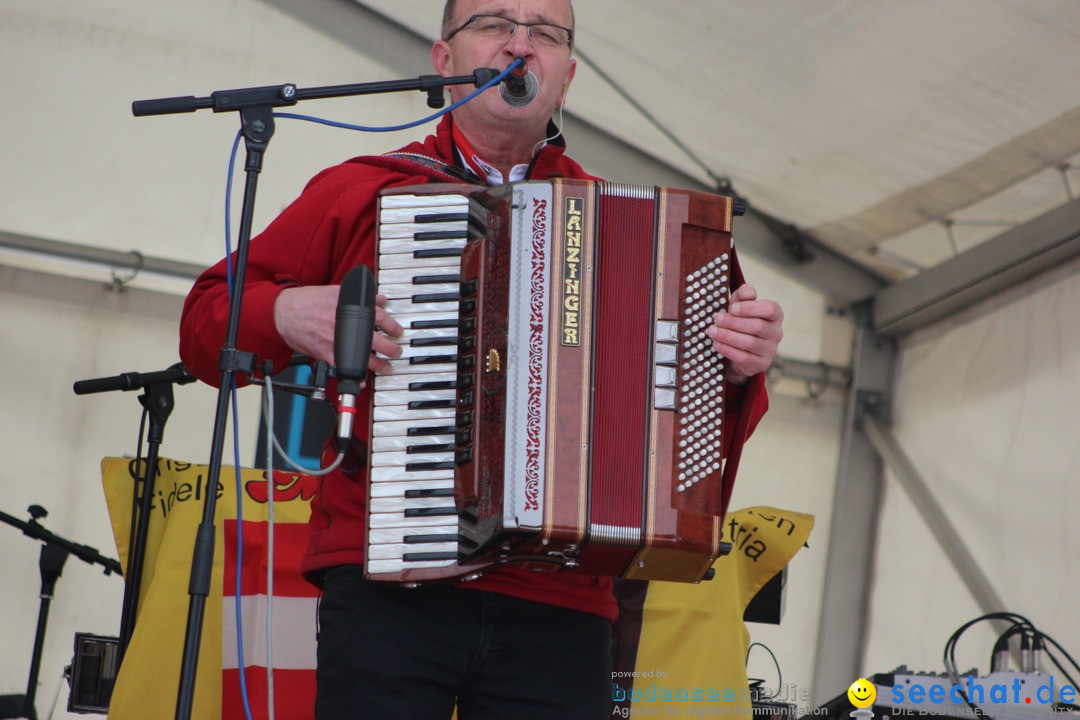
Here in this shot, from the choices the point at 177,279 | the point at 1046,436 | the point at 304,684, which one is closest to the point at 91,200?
the point at 177,279

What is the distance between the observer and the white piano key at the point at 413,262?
186 centimetres

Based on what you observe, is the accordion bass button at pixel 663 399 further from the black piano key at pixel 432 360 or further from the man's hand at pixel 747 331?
the black piano key at pixel 432 360

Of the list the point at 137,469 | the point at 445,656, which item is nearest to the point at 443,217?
the point at 445,656

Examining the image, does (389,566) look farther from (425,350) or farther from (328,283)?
(328,283)

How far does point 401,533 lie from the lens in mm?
1759

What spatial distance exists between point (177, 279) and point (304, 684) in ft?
6.40

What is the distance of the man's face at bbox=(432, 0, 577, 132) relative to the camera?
2150 mm

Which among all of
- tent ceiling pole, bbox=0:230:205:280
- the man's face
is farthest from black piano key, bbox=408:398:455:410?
tent ceiling pole, bbox=0:230:205:280

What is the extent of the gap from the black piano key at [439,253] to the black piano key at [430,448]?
311 mm

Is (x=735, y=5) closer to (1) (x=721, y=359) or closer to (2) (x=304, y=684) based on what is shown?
(1) (x=721, y=359)

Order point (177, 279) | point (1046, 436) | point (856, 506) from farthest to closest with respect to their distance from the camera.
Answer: point (856, 506), point (177, 279), point (1046, 436)

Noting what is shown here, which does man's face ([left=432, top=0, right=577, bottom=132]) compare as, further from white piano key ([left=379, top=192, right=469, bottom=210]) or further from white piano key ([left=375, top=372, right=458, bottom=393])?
white piano key ([left=375, top=372, right=458, bottom=393])

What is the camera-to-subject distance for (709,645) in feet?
9.86

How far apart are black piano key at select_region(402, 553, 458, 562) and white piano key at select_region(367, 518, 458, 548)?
→ 0.05 ft
